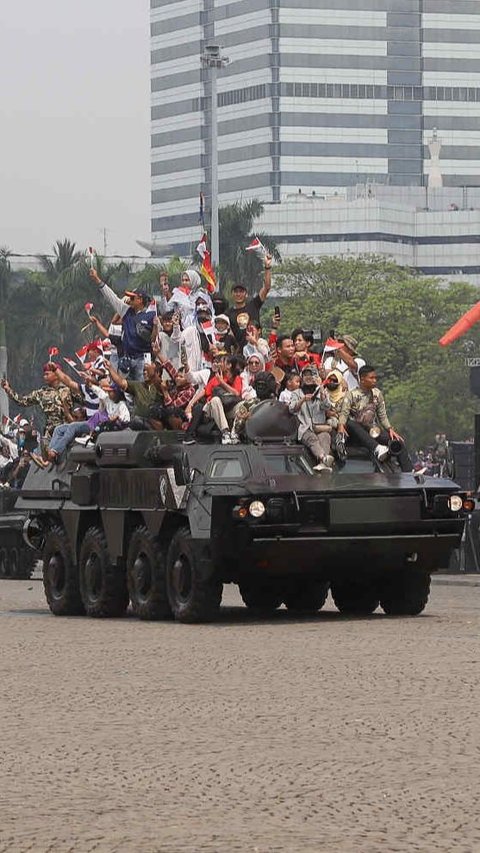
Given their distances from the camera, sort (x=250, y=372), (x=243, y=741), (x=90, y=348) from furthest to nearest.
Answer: (x=90, y=348), (x=250, y=372), (x=243, y=741)

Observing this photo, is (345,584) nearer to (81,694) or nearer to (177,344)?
(177,344)

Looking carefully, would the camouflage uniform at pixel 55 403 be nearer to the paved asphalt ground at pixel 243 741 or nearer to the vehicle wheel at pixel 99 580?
the vehicle wheel at pixel 99 580

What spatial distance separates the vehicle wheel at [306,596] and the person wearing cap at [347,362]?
2.05 m

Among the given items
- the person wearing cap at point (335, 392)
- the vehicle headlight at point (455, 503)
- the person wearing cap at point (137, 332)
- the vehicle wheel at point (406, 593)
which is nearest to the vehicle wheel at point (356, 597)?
the vehicle wheel at point (406, 593)

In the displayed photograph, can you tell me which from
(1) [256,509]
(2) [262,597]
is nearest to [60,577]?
(2) [262,597]

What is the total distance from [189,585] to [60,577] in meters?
3.52

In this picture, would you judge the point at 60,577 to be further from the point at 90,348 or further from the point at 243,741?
the point at 243,741

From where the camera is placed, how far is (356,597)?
71.1ft

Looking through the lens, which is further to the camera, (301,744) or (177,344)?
(177,344)

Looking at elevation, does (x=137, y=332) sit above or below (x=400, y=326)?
below

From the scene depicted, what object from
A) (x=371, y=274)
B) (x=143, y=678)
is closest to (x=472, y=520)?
(x=143, y=678)

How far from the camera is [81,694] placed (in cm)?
1393

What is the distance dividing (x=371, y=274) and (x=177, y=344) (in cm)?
7958

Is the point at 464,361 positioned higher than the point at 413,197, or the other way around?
the point at 413,197
